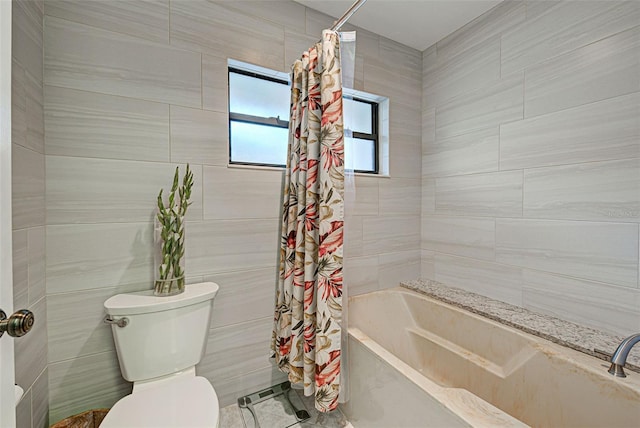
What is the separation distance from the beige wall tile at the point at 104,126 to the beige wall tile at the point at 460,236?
1.94m

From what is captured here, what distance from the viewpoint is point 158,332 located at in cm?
128

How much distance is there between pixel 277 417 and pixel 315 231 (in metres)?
1.08

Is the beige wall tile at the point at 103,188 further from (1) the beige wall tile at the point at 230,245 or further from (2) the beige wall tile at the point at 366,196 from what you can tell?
(2) the beige wall tile at the point at 366,196

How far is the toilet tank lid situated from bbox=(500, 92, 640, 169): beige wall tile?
195 cm

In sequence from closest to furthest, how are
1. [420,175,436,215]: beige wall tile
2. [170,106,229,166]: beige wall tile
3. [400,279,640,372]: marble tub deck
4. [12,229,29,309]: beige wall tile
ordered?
[12,229,29,309]: beige wall tile, [400,279,640,372]: marble tub deck, [170,106,229,166]: beige wall tile, [420,175,436,215]: beige wall tile

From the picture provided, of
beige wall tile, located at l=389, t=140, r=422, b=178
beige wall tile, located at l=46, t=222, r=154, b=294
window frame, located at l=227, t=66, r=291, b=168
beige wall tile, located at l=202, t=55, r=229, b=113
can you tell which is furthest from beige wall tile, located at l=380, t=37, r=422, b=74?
beige wall tile, located at l=46, t=222, r=154, b=294

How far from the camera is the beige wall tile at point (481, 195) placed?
6.01ft

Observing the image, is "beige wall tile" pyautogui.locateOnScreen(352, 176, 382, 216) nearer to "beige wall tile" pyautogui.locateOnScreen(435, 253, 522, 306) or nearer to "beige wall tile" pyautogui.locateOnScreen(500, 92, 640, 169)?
"beige wall tile" pyautogui.locateOnScreen(435, 253, 522, 306)

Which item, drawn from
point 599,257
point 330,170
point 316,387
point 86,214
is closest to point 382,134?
point 330,170

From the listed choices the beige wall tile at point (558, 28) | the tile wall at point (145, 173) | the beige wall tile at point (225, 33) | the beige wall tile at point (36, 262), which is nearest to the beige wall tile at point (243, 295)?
the tile wall at point (145, 173)

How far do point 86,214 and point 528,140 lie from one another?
2.40 m

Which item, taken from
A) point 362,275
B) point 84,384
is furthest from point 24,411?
point 362,275

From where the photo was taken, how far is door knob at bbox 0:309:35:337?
60 centimetres

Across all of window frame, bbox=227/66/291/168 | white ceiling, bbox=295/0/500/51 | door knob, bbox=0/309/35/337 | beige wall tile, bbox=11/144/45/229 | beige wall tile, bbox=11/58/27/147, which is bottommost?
door knob, bbox=0/309/35/337
